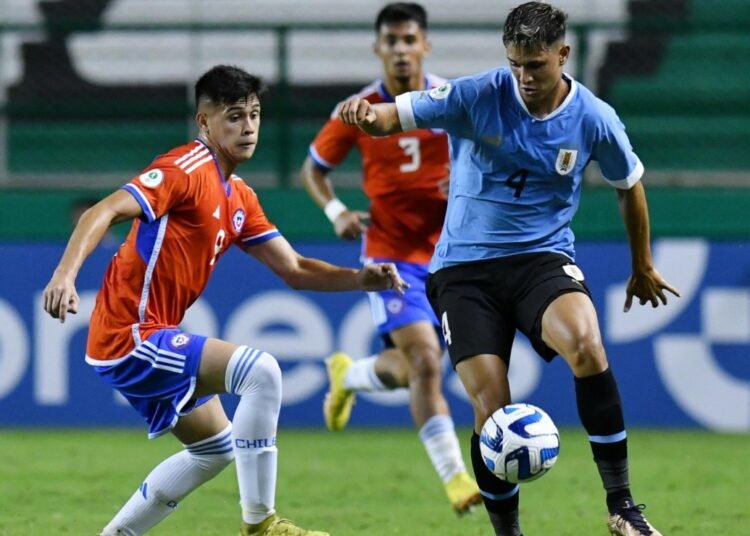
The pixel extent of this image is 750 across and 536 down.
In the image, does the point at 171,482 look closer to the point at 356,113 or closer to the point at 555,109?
the point at 356,113

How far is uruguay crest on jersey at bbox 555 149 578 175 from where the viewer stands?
19.5ft

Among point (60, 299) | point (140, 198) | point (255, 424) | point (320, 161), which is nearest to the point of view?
point (60, 299)

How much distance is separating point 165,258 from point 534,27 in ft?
5.78

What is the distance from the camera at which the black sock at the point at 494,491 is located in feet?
19.5

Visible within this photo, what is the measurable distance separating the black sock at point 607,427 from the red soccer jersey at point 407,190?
2.94m

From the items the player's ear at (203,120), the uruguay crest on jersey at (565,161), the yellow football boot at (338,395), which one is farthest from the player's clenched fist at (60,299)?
the yellow football boot at (338,395)

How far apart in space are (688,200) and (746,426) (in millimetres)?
1883

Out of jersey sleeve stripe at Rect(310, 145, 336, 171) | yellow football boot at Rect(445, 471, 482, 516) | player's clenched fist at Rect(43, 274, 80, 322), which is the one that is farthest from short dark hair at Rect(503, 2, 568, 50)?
jersey sleeve stripe at Rect(310, 145, 336, 171)

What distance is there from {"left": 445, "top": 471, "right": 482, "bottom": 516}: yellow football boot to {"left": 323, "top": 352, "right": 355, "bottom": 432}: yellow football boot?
7.14ft

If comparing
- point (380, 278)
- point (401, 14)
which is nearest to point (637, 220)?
point (380, 278)

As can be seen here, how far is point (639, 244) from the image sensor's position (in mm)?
6309

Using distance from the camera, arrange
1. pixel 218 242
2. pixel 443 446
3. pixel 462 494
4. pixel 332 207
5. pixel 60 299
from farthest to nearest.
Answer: pixel 332 207, pixel 443 446, pixel 462 494, pixel 218 242, pixel 60 299

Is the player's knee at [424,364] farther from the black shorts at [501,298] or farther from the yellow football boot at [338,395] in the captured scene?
the black shorts at [501,298]

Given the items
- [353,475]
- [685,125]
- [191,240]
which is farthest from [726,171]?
[191,240]
